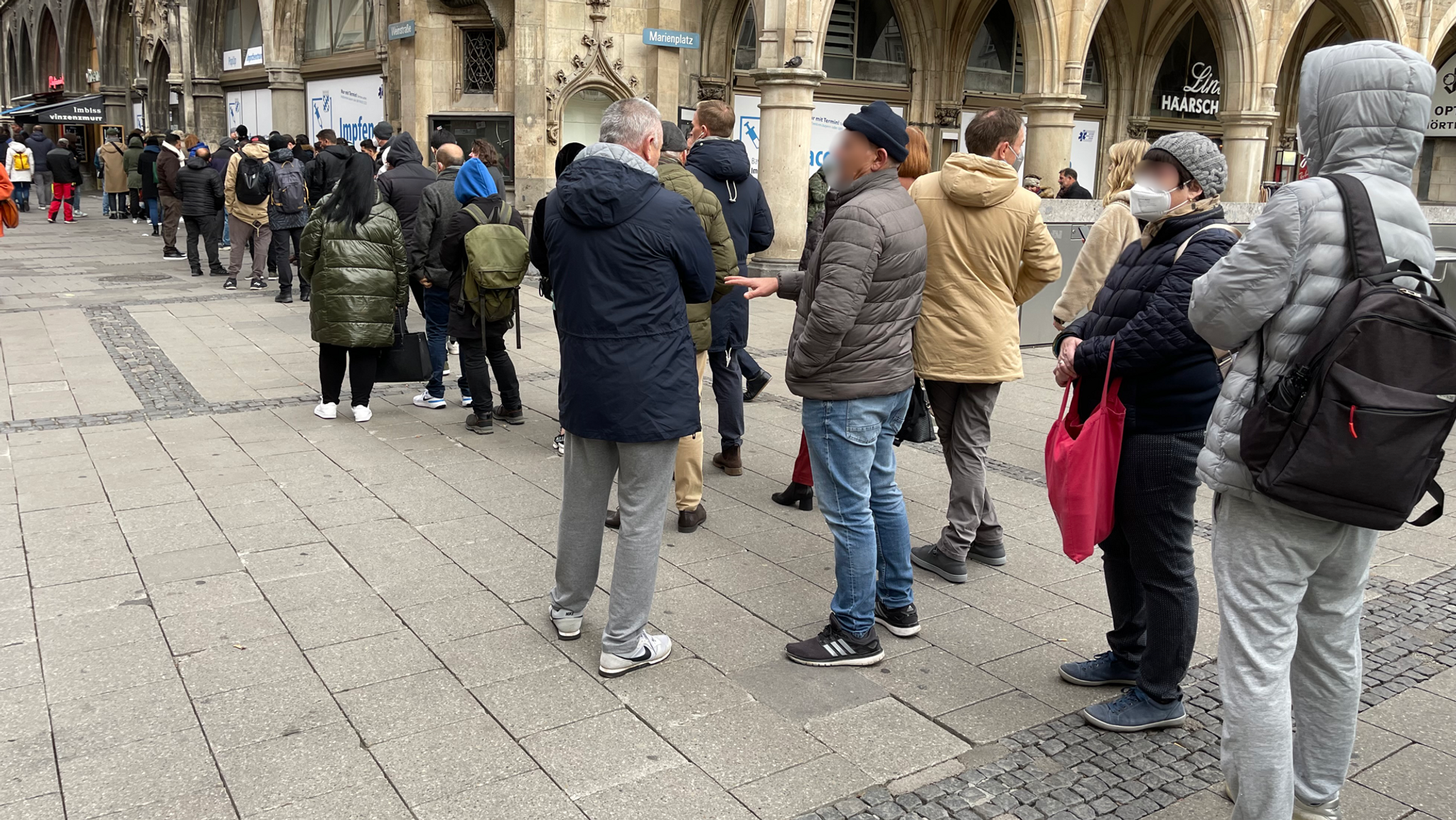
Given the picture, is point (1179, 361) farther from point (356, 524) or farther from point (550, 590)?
point (356, 524)

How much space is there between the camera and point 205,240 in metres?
15.3

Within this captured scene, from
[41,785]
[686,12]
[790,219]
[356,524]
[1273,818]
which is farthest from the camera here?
[686,12]

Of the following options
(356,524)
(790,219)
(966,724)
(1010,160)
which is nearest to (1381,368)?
(966,724)

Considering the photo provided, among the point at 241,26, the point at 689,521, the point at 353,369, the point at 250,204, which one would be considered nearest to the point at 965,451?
the point at 689,521

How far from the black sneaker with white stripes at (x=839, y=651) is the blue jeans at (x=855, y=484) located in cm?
3

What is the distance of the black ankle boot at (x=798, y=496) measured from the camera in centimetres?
593

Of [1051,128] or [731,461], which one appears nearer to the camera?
[731,461]

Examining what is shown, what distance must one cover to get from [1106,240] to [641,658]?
3.17m

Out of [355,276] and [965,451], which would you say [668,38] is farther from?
[965,451]

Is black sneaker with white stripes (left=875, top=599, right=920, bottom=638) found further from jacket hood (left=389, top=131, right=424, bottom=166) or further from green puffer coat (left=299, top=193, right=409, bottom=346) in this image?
jacket hood (left=389, top=131, right=424, bottom=166)

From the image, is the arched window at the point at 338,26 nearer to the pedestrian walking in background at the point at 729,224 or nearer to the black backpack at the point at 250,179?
the black backpack at the point at 250,179

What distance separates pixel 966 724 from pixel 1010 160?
2.39m

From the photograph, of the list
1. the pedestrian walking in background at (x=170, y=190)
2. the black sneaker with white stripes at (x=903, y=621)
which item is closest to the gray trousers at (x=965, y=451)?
the black sneaker with white stripes at (x=903, y=621)

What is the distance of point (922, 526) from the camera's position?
5.76 m
